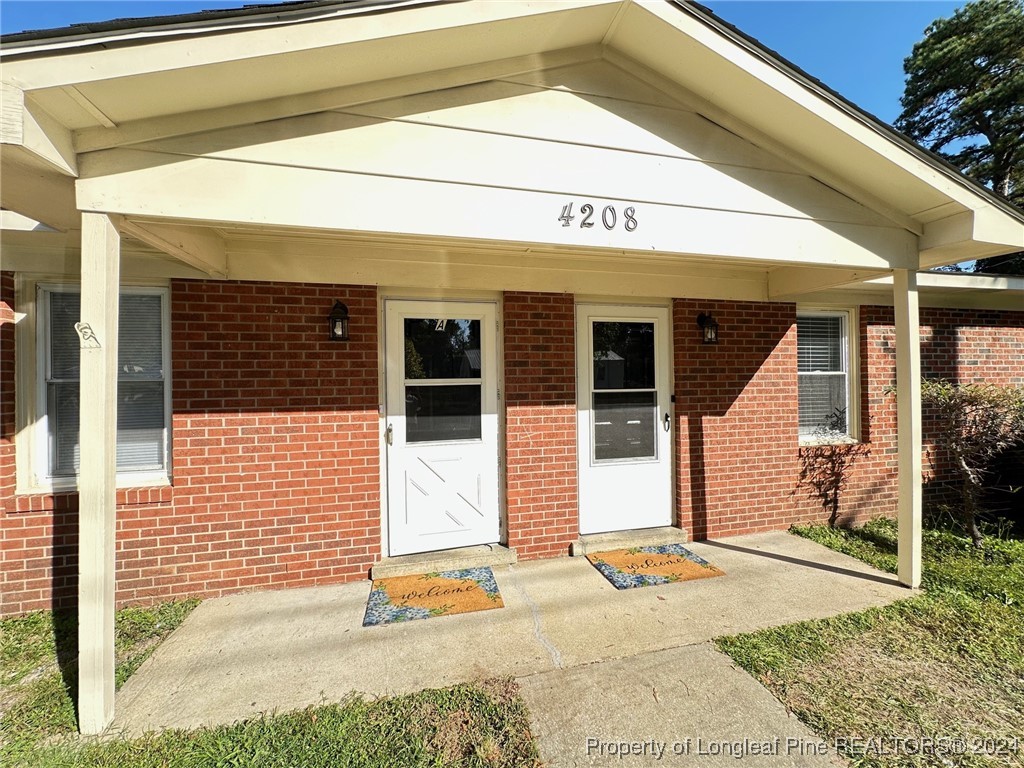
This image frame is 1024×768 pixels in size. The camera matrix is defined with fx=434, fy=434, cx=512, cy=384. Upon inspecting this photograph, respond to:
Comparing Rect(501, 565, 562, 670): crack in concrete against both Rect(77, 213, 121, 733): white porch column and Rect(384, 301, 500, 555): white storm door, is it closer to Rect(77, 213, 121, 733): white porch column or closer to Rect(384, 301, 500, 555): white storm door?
Rect(384, 301, 500, 555): white storm door

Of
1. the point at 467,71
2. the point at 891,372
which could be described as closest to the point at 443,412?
the point at 467,71

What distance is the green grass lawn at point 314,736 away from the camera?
1.93 metres

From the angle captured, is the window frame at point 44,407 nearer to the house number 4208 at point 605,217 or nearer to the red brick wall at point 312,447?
the red brick wall at point 312,447

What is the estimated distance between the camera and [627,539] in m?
4.18

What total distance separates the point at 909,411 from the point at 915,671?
6.07ft

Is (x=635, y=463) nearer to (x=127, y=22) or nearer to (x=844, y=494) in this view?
(x=844, y=494)

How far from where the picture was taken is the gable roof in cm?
189

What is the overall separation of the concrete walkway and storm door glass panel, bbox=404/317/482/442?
1.34 metres

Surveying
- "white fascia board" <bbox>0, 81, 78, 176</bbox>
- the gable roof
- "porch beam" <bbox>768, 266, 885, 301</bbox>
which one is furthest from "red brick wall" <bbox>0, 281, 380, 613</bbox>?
"porch beam" <bbox>768, 266, 885, 301</bbox>

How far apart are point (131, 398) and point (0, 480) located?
0.91 m

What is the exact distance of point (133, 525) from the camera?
129 inches

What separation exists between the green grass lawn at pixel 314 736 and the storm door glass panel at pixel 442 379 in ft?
6.76

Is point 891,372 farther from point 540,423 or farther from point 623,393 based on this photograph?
point 540,423

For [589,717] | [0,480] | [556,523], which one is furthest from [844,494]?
[0,480]
